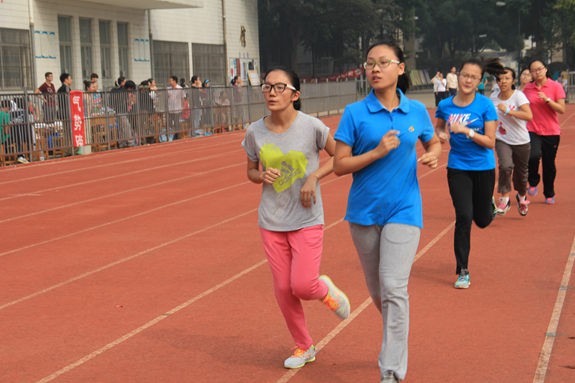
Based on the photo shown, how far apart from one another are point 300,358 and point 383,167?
1.32m

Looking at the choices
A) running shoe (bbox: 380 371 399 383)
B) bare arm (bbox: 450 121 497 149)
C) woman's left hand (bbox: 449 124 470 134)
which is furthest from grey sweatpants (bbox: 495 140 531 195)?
running shoe (bbox: 380 371 399 383)

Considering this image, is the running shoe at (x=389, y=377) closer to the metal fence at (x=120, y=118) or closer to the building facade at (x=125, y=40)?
the metal fence at (x=120, y=118)

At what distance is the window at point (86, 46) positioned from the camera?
28188 millimetres

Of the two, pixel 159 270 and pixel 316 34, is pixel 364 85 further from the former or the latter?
pixel 159 270

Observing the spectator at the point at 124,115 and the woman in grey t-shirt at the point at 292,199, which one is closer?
the woman in grey t-shirt at the point at 292,199

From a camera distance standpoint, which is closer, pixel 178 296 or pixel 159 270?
pixel 178 296

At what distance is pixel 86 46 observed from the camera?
28406 mm

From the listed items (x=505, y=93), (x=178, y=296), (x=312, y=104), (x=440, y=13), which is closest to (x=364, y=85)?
(x=312, y=104)

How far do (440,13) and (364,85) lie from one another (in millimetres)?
52565

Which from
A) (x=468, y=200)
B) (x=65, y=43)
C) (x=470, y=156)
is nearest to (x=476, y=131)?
(x=470, y=156)

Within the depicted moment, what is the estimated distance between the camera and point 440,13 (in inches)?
3585

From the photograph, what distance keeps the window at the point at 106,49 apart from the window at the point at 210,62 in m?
7.22

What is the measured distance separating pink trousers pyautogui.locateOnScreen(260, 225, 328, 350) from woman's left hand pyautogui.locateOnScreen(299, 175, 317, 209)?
162 mm

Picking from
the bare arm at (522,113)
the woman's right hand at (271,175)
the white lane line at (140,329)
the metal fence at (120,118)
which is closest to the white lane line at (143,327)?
the white lane line at (140,329)
